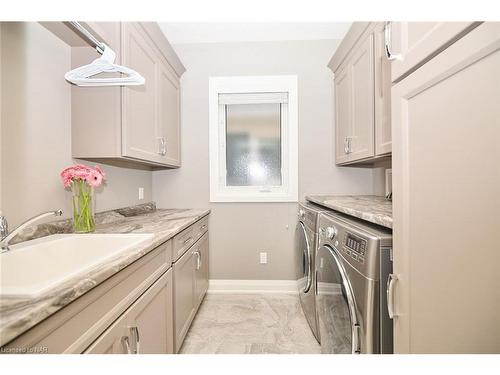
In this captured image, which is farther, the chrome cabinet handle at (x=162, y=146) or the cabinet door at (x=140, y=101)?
the chrome cabinet handle at (x=162, y=146)

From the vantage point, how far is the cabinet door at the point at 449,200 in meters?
0.54

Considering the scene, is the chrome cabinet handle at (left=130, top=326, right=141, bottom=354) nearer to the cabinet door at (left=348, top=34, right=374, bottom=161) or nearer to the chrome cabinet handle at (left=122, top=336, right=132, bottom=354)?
the chrome cabinet handle at (left=122, top=336, right=132, bottom=354)

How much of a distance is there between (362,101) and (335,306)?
4.80 ft

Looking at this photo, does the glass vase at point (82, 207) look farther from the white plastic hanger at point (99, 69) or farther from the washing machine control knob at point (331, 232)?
the washing machine control knob at point (331, 232)

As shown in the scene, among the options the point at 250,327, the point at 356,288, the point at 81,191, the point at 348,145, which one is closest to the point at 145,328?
the point at 81,191

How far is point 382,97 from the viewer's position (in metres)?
1.59

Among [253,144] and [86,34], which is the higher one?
[86,34]

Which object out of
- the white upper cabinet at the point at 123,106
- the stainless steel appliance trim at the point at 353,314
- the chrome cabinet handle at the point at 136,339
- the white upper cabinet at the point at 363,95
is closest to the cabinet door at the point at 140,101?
the white upper cabinet at the point at 123,106

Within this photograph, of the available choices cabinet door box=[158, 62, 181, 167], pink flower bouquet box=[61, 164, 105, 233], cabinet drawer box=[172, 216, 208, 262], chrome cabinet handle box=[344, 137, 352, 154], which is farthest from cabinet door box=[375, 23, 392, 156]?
pink flower bouquet box=[61, 164, 105, 233]

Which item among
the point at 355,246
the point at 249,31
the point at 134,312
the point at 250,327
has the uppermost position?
the point at 249,31

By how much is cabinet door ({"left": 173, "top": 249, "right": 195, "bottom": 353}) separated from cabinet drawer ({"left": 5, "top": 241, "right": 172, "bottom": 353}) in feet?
1.45

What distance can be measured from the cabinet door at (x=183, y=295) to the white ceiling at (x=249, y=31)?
213 centimetres

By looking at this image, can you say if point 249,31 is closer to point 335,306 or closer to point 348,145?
point 348,145
